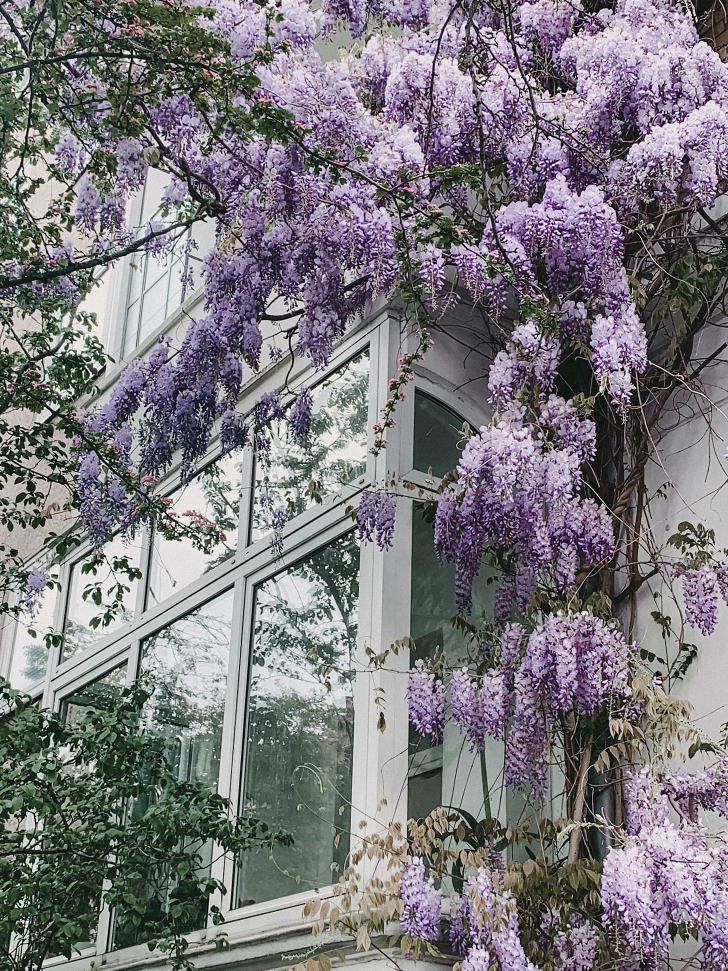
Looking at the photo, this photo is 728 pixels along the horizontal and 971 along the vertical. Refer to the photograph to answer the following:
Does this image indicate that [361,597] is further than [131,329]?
No

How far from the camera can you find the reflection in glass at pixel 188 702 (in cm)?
514

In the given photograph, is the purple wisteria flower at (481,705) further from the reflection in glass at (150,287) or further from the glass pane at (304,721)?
the reflection in glass at (150,287)

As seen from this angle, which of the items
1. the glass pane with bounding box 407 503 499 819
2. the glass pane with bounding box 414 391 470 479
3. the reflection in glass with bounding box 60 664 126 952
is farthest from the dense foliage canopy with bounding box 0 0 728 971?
the reflection in glass with bounding box 60 664 126 952

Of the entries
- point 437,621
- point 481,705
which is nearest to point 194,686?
point 437,621

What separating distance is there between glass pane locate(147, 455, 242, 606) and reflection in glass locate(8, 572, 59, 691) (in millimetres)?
2096

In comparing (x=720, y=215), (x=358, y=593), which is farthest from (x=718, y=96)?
(x=358, y=593)

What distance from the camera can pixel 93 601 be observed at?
668cm

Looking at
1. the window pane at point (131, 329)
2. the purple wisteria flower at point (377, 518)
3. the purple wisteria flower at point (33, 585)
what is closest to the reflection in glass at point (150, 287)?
the window pane at point (131, 329)

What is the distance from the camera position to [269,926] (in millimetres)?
4176

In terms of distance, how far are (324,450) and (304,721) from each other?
1.13 meters

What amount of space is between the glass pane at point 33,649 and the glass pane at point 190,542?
210 cm

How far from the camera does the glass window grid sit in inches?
157

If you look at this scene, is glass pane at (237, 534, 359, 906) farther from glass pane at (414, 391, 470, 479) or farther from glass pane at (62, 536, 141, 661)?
glass pane at (62, 536, 141, 661)

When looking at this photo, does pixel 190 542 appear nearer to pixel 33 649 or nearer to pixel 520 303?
pixel 520 303
